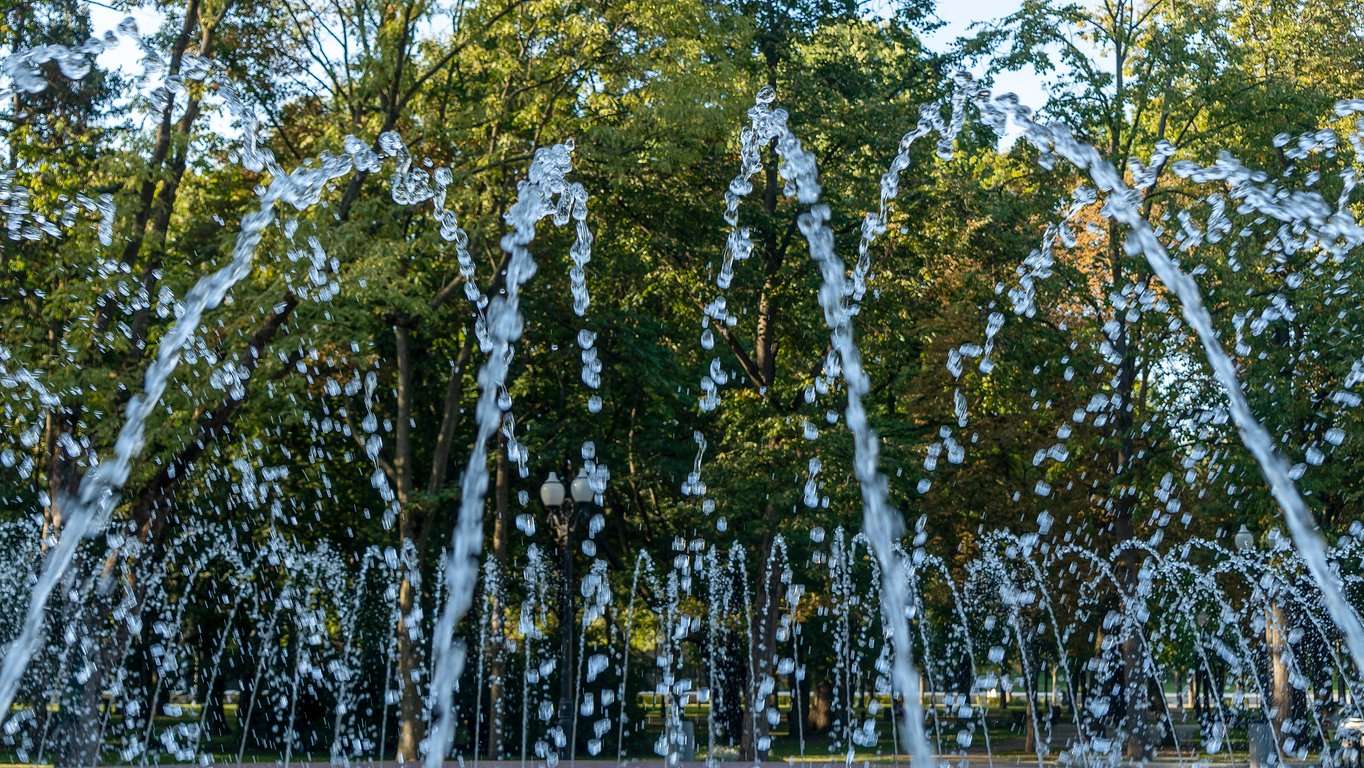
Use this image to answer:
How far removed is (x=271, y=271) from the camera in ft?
64.5

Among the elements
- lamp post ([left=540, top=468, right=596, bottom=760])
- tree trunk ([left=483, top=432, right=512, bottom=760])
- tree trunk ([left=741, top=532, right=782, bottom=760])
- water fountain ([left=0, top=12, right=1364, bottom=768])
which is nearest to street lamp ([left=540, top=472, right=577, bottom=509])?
lamp post ([left=540, top=468, right=596, bottom=760])

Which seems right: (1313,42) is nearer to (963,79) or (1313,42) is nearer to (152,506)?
(963,79)

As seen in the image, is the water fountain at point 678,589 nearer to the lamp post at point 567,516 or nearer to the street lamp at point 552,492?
the lamp post at point 567,516

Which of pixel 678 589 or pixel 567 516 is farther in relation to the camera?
pixel 678 589

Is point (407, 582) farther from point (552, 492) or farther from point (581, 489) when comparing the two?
point (581, 489)

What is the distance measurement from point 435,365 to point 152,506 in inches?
316

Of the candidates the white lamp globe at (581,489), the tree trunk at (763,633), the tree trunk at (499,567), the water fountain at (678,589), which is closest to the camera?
the white lamp globe at (581,489)

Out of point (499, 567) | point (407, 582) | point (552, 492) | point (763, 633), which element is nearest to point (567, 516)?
point (552, 492)

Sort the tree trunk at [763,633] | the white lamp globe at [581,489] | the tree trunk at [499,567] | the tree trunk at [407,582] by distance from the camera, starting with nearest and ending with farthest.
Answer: the white lamp globe at [581,489] → the tree trunk at [407,582] → the tree trunk at [763,633] → the tree trunk at [499,567]

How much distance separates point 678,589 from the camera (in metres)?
27.6

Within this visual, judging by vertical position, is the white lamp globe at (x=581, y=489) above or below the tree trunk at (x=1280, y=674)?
above

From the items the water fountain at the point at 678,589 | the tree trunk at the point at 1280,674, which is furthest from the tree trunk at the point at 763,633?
the tree trunk at the point at 1280,674

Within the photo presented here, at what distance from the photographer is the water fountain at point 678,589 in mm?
20812

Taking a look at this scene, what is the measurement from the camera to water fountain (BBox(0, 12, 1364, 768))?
20812 millimetres
